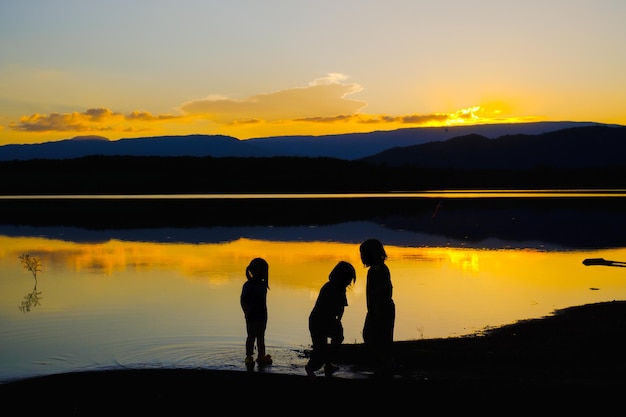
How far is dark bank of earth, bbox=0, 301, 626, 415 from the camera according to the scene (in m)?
9.07

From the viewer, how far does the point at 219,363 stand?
1262cm

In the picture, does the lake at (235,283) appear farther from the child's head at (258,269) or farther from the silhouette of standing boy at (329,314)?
the child's head at (258,269)

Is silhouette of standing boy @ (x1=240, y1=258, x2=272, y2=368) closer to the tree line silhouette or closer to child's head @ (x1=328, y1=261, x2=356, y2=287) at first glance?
child's head @ (x1=328, y1=261, x2=356, y2=287)

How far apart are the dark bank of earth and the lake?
154 cm

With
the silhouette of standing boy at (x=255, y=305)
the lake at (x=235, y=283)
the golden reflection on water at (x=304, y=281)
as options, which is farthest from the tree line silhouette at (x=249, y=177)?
the silhouette of standing boy at (x=255, y=305)

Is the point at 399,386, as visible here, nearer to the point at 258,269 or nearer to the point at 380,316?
the point at 380,316

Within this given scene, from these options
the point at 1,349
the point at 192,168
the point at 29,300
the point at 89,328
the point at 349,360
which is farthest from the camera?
the point at 192,168

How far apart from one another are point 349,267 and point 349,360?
2.16 m

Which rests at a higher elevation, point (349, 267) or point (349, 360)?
point (349, 267)

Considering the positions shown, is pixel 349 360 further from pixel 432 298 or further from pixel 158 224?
pixel 158 224

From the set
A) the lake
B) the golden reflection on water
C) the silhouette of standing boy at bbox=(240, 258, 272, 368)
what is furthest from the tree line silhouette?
the silhouette of standing boy at bbox=(240, 258, 272, 368)

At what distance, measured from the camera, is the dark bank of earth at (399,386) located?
9070mm

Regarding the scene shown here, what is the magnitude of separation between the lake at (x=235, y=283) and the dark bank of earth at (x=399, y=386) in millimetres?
1538

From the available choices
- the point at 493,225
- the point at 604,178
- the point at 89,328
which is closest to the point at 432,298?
the point at 89,328
